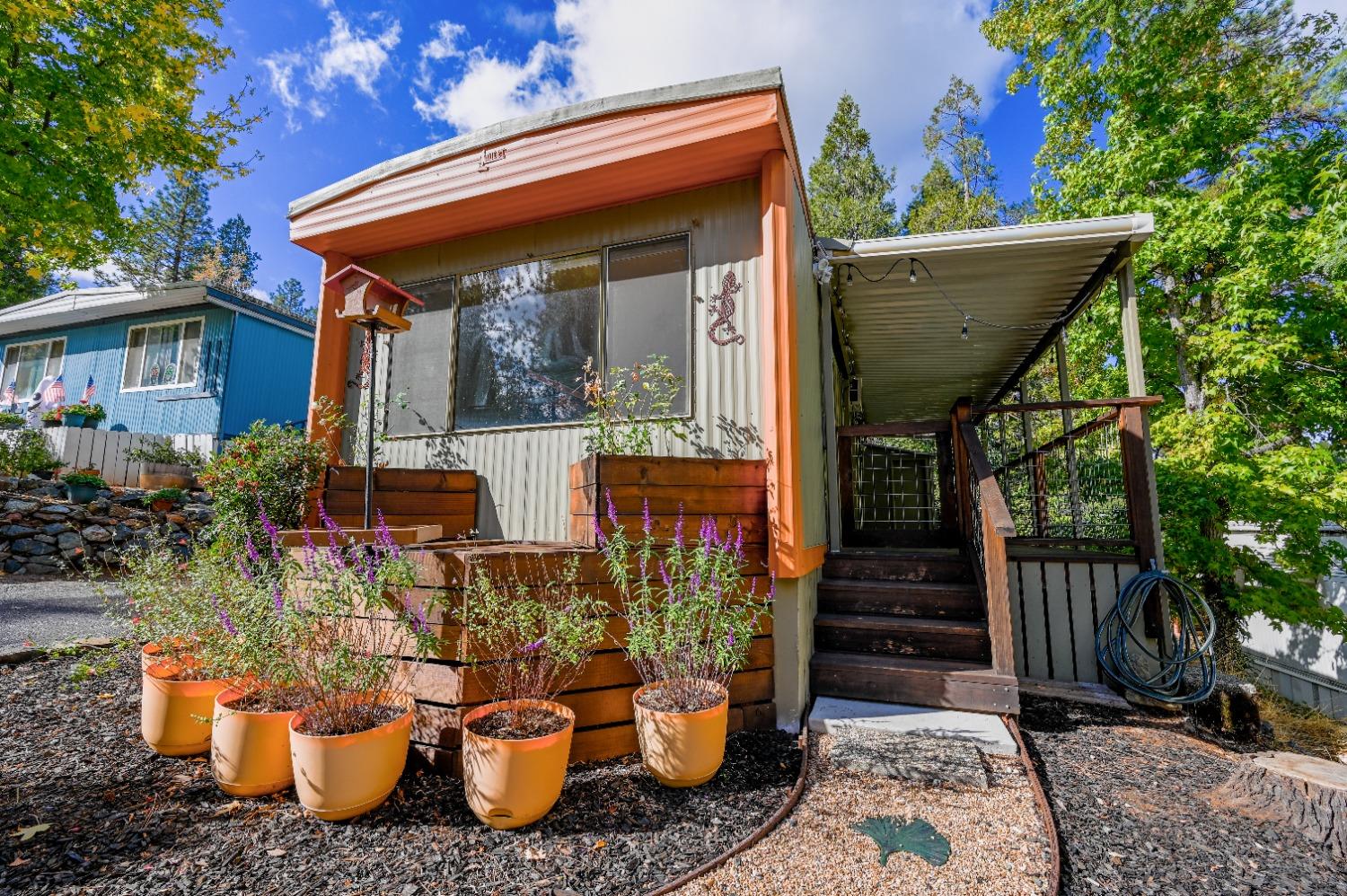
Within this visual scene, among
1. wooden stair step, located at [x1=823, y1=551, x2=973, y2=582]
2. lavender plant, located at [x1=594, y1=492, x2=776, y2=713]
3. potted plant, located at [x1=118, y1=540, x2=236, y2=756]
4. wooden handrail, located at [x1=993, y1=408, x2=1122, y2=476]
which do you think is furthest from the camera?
wooden handrail, located at [x1=993, y1=408, x2=1122, y2=476]

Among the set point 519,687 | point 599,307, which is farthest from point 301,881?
point 599,307

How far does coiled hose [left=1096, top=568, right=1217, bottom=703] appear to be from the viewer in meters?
3.39

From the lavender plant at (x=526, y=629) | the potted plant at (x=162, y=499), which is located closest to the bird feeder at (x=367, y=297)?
the lavender plant at (x=526, y=629)

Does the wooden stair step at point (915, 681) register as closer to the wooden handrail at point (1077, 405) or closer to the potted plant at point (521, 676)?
the potted plant at point (521, 676)

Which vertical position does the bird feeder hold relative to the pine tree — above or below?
below

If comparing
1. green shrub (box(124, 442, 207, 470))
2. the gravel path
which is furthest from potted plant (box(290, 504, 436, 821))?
green shrub (box(124, 442, 207, 470))

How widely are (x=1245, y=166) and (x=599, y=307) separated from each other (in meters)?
8.94

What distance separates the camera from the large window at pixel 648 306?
3.64 meters

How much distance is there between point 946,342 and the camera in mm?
6973

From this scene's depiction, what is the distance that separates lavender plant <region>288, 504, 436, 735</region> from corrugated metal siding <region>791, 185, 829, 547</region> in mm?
2052

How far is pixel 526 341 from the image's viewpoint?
4.18 m

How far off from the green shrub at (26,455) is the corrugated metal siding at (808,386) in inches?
384

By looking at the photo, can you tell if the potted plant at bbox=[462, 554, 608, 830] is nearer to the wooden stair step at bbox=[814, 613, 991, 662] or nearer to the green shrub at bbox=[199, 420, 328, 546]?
the wooden stair step at bbox=[814, 613, 991, 662]

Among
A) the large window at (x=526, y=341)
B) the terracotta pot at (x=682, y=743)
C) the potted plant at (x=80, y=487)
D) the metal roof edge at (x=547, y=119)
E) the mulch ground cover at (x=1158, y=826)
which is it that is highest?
the metal roof edge at (x=547, y=119)
